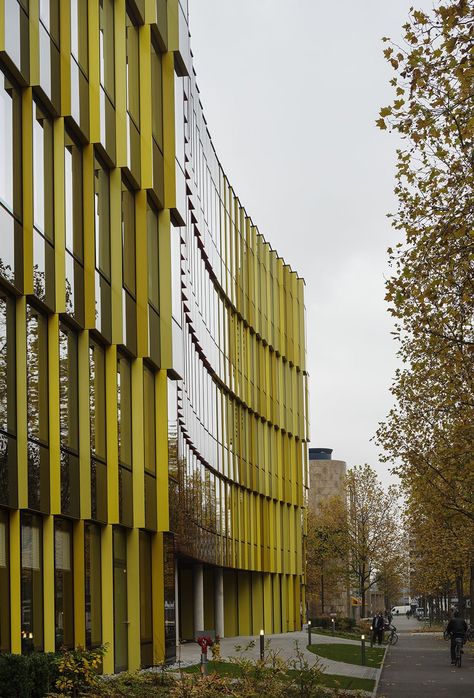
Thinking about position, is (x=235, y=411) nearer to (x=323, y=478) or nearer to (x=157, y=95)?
(x=157, y=95)

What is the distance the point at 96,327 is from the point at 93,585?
4.76 m

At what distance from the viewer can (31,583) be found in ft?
64.9

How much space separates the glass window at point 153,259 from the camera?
2835 centimetres

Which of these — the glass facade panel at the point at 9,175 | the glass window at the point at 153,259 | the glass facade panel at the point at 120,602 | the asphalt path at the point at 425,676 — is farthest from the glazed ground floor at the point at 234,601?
the glass facade panel at the point at 9,175

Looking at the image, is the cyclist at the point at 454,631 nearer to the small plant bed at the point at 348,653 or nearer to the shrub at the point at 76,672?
the small plant bed at the point at 348,653

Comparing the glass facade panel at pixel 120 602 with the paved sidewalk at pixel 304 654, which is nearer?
the glass facade panel at pixel 120 602

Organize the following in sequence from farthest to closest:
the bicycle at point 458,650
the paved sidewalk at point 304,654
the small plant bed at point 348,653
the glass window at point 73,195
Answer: the small plant bed at point 348,653 → the bicycle at point 458,650 → the paved sidewalk at point 304,654 → the glass window at point 73,195

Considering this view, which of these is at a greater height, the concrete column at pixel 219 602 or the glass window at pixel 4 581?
the glass window at pixel 4 581

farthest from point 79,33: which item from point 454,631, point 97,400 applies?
point 454,631

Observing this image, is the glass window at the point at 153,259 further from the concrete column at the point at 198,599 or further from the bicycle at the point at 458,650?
the concrete column at the point at 198,599

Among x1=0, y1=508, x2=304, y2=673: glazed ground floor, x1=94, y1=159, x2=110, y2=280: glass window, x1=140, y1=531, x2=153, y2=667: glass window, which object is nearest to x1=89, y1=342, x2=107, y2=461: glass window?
x1=0, y1=508, x2=304, y2=673: glazed ground floor

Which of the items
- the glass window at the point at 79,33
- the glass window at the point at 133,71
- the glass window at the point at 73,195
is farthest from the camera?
the glass window at the point at 133,71

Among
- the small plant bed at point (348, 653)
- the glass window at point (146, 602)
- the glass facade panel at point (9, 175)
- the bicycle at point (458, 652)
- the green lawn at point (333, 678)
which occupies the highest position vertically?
the glass facade panel at point (9, 175)

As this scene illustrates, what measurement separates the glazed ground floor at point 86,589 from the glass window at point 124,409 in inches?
59.7
